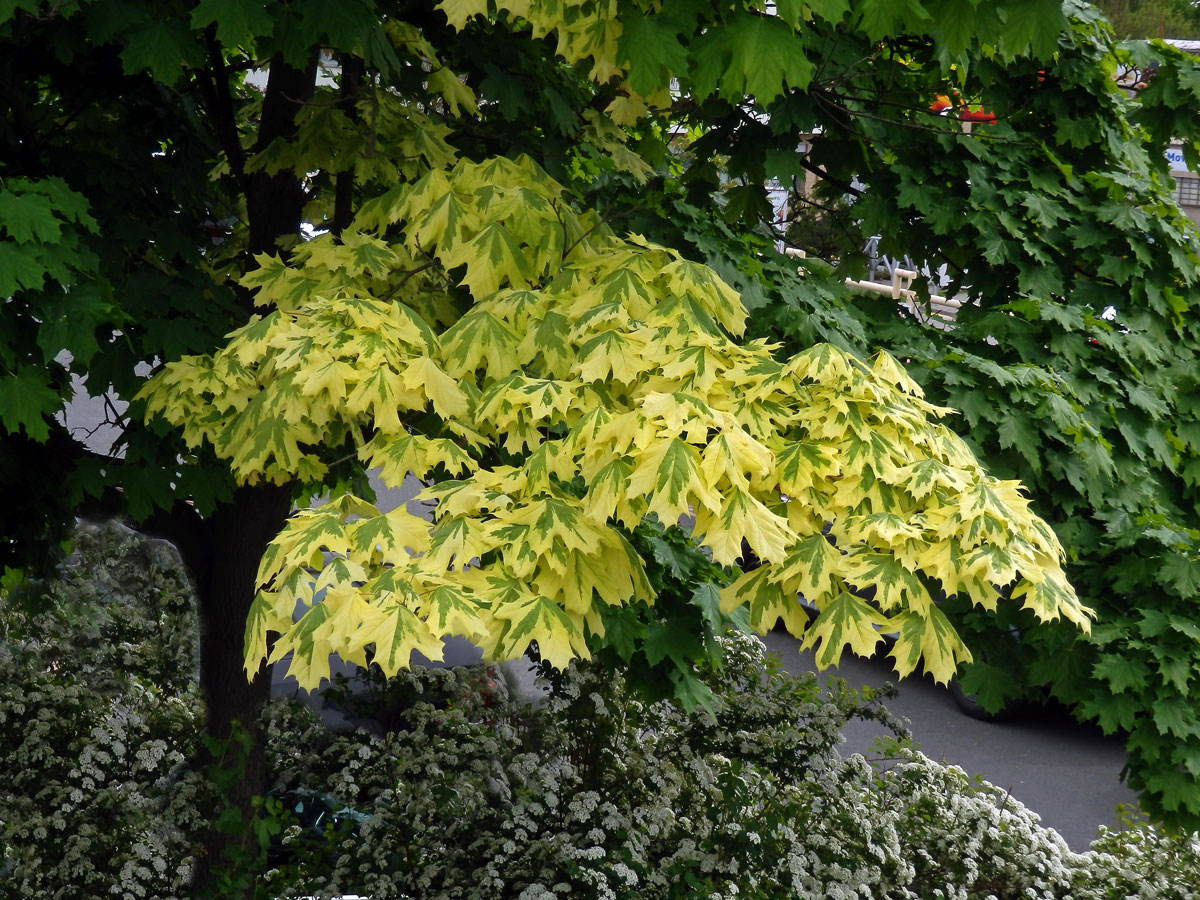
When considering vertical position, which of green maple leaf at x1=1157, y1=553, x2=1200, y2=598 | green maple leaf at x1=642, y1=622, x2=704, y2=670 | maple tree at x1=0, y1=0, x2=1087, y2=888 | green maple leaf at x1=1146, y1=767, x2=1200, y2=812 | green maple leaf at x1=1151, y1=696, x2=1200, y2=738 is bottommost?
green maple leaf at x1=1146, y1=767, x2=1200, y2=812

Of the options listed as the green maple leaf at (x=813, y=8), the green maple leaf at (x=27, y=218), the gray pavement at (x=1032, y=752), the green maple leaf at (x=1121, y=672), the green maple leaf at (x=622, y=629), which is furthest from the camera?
the gray pavement at (x=1032, y=752)

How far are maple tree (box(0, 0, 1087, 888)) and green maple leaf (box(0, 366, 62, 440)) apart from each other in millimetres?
16

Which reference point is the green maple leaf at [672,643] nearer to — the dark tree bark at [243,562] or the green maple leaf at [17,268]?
the dark tree bark at [243,562]

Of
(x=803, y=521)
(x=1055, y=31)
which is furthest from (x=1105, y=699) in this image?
(x=1055, y=31)

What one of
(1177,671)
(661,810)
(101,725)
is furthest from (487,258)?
(101,725)

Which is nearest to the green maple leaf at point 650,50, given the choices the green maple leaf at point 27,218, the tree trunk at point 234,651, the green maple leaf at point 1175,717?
the green maple leaf at point 27,218

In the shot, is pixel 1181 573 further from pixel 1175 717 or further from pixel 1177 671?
pixel 1175 717

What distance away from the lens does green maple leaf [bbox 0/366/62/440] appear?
4020 millimetres

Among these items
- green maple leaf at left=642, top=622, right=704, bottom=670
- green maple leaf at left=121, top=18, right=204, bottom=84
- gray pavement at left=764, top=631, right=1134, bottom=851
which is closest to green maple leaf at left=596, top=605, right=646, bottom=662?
green maple leaf at left=642, top=622, right=704, bottom=670

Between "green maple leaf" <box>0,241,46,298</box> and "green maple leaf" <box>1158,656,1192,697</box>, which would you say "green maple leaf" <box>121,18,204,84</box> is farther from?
"green maple leaf" <box>1158,656,1192,697</box>

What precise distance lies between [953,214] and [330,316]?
3.02 metres

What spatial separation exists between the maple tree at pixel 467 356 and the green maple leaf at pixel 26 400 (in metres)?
0.02

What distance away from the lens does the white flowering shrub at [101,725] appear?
648 cm

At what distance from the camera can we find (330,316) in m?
3.63
